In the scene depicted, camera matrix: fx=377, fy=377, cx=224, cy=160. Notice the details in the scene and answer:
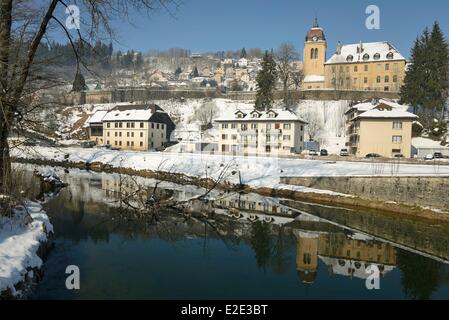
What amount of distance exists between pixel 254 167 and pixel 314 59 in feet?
184

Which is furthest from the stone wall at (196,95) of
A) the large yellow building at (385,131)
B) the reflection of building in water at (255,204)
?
the reflection of building in water at (255,204)

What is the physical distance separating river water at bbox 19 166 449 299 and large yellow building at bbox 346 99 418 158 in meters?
25.6

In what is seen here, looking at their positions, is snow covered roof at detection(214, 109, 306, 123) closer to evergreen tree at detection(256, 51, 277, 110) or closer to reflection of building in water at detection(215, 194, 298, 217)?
evergreen tree at detection(256, 51, 277, 110)

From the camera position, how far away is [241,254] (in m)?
17.5

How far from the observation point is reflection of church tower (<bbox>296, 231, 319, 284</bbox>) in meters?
15.4

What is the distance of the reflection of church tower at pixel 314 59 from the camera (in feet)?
287

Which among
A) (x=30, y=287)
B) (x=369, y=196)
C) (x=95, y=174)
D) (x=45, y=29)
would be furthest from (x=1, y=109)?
(x=95, y=174)

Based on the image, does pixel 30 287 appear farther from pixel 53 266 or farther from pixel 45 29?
pixel 45 29

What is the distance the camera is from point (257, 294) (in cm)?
1310

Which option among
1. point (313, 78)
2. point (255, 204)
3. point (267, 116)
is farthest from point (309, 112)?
point (255, 204)

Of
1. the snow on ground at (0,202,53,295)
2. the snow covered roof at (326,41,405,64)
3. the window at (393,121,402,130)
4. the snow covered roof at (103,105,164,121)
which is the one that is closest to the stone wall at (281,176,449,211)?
the window at (393,121,402,130)

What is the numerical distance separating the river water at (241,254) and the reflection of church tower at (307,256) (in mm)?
49
